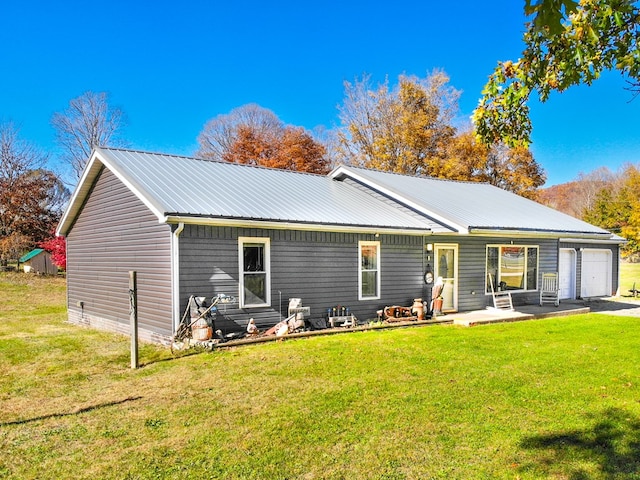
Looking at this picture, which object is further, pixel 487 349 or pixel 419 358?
pixel 487 349

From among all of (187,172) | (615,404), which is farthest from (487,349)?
(187,172)

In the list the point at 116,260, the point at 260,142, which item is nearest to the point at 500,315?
the point at 116,260

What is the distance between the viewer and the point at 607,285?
18.7 meters

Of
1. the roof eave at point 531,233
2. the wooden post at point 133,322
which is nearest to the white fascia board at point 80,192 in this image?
the wooden post at point 133,322

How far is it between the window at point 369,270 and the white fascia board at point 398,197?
6.64ft

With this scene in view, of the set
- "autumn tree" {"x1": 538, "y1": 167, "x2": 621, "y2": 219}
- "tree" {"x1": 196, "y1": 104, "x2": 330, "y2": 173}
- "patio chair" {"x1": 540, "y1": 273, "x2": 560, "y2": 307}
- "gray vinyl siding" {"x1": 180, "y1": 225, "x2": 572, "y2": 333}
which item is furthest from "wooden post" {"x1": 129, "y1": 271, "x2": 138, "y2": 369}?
"autumn tree" {"x1": 538, "y1": 167, "x2": 621, "y2": 219}

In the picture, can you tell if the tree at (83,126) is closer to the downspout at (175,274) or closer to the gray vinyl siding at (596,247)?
the downspout at (175,274)

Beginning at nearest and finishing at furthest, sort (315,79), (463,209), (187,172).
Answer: (187,172), (463,209), (315,79)

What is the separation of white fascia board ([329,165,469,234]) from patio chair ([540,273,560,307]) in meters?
5.04

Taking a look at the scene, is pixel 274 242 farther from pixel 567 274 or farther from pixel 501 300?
pixel 567 274

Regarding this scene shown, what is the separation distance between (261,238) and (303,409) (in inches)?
211

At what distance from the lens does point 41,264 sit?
26.3m

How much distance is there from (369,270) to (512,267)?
5.62m

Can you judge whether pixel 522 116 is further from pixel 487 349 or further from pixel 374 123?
pixel 374 123
